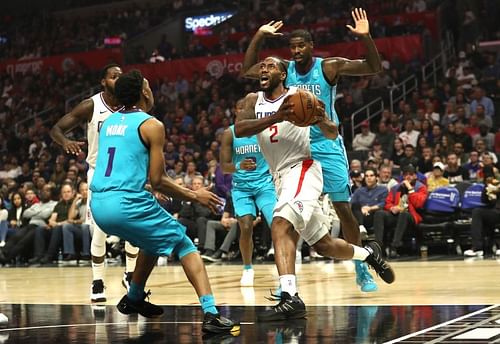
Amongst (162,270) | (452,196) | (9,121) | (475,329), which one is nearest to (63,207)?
(162,270)

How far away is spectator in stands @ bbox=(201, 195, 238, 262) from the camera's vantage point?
1419cm

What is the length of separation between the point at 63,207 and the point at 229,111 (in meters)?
5.55

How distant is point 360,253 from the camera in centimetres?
755

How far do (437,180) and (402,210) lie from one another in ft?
2.37

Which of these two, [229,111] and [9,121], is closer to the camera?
[229,111]

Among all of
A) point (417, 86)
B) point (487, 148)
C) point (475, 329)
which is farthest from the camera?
Answer: point (417, 86)

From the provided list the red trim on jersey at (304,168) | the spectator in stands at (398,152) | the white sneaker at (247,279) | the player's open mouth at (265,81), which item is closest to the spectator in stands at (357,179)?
the spectator in stands at (398,152)

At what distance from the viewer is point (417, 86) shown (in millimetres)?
19438

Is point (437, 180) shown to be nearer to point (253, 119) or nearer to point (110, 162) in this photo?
point (253, 119)

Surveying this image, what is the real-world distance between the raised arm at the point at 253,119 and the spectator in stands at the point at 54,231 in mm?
9028

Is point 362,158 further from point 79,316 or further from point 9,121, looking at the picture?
point 9,121

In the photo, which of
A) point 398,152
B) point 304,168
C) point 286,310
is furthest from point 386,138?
point 286,310

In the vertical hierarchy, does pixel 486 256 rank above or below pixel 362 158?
below

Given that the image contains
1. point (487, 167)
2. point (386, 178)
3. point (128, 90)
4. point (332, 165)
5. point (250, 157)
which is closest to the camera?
Answer: point (128, 90)
